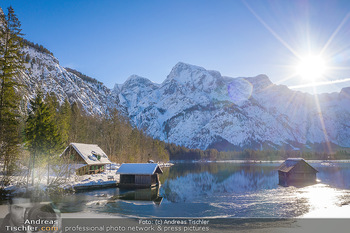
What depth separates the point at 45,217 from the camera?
11195 millimetres

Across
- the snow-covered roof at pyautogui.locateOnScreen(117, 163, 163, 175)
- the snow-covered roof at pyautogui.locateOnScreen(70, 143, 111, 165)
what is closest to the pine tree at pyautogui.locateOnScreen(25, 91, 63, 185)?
the snow-covered roof at pyautogui.locateOnScreen(117, 163, 163, 175)

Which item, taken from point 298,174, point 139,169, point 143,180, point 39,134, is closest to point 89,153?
point 139,169

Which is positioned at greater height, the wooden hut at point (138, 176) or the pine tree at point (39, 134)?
the pine tree at point (39, 134)

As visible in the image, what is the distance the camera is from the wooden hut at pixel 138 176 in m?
50.1

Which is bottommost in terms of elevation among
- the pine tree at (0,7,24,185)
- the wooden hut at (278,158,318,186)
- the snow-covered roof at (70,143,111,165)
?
the wooden hut at (278,158,318,186)

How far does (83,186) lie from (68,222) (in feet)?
92.8

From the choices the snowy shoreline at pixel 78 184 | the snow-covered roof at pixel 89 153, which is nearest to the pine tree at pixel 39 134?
the snowy shoreline at pixel 78 184

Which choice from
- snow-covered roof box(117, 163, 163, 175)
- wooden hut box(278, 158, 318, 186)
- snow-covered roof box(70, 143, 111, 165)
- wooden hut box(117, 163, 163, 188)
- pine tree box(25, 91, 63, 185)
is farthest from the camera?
wooden hut box(278, 158, 318, 186)

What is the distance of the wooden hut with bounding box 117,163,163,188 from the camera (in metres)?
50.1

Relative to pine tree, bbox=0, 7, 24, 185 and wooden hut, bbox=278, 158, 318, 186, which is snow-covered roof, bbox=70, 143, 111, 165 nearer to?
pine tree, bbox=0, 7, 24, 185

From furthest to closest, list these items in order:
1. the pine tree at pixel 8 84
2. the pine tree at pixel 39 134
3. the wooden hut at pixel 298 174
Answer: the wooden hut at pixel 298 174 → the pine tree at pixel 39 134 → the pine tree at pixel 8 84

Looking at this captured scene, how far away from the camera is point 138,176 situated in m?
50.9

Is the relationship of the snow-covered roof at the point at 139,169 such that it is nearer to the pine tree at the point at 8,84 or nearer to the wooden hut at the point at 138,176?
the wooden hut at the point at 138,176

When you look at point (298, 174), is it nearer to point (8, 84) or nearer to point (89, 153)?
point (89, 153)
